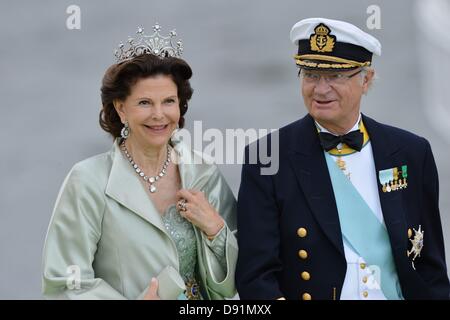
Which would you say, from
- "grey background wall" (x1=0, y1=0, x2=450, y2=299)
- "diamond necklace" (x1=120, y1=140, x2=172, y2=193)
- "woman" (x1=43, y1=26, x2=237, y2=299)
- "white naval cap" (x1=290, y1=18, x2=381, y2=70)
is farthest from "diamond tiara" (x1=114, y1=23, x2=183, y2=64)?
"grey background wall" (x1=0, y1=0, x2=450, y2=299)

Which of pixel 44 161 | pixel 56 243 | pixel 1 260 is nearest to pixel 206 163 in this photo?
pixel 56 243

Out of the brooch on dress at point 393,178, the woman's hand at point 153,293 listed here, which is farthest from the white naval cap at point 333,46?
the woman's hand at point 153,293

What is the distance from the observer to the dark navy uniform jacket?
121 inches

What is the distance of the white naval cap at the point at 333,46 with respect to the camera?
3096 mm

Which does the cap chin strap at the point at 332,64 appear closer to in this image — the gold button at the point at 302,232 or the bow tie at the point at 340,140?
the bow tie at the point at 340,140

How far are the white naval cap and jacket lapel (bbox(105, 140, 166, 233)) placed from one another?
0.58 meters

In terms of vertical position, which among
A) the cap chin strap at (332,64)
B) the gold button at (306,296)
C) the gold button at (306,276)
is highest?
the cap chin strap at (332,64)

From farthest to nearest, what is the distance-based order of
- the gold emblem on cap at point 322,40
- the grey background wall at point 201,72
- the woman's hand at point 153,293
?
the grey background wall at point 201,72 → the gold emblem on cap at point 322,40 → the woman's hand at point 153,293

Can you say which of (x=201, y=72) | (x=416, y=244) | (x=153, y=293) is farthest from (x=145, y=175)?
(x=201, y=72)

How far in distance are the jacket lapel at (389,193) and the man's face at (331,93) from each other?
15cm

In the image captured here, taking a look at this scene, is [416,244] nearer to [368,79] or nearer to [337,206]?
[337,206]

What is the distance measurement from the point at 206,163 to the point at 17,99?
2.68 m

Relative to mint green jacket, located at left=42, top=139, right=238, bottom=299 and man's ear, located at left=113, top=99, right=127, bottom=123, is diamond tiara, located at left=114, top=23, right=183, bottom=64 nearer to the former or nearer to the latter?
man's ear, located at left=113, top=99, right=127, bottom=123
